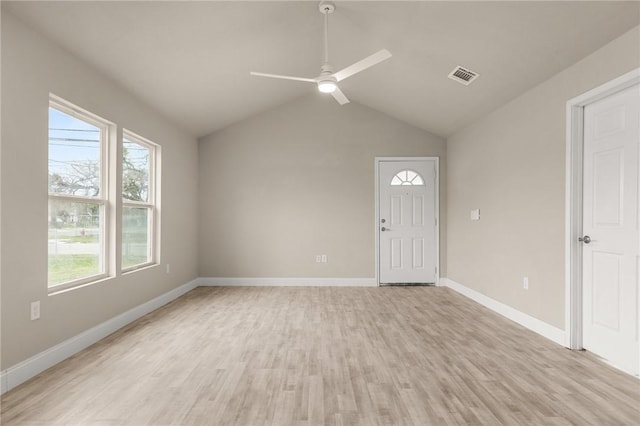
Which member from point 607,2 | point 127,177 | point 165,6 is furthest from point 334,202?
point 607,2

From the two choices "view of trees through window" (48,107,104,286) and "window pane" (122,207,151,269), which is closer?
"view of trees through window" (48,107,104,286)

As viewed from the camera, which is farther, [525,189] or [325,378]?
[525,189]

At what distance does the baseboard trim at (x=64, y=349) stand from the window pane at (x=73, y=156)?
3.95ft

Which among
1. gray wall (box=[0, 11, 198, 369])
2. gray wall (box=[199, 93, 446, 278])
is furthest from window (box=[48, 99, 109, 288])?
gray wall (box=[199, 93, 446, 278])

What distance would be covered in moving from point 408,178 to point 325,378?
13.5 ft

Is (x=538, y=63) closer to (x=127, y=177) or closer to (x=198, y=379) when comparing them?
(x=198, y=379)

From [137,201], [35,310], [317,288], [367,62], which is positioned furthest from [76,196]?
[317,288]

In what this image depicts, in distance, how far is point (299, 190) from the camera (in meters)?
5.88

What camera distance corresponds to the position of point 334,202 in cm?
587

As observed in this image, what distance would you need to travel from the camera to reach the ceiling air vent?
3.69 m

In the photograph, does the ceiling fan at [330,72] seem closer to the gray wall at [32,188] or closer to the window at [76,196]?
the gray wall at [32,188]

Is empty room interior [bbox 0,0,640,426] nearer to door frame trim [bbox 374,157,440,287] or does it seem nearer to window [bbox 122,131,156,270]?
window [bbox 122,131,156,270]

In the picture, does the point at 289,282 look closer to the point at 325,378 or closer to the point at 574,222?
the point at 325,378

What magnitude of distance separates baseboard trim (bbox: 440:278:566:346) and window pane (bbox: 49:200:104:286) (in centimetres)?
424
